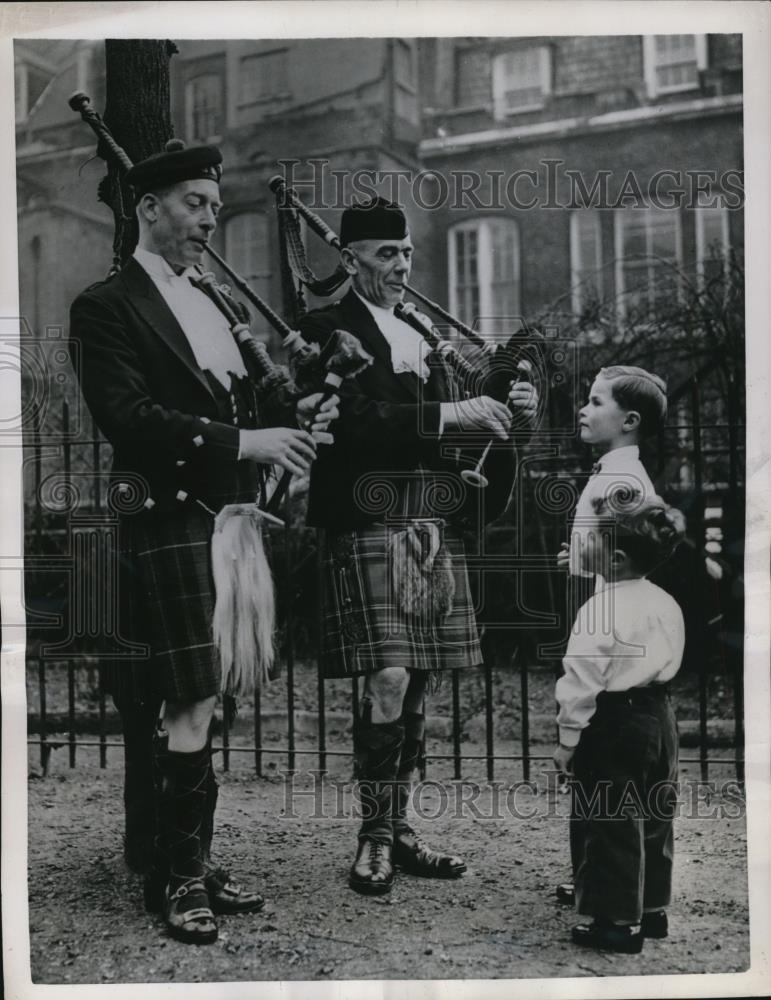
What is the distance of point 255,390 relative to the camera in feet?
11.8

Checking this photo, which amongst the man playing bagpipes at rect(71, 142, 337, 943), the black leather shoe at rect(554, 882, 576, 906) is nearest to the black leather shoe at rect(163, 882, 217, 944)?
the man playing bagpipes at rect(71, 142, 337, 943)

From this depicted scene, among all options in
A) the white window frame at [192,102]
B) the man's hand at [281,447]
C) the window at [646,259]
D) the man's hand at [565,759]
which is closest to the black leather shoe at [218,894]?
the man's hand at [565,759]

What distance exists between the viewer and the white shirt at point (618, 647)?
11.5ft

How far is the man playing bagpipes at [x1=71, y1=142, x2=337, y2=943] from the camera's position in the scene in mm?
3426

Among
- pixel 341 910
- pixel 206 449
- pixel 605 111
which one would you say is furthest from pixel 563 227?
pixel 341 910

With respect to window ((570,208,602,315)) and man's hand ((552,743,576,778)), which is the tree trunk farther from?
man's hand ((552,743,576,778))

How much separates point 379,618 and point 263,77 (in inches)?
80.2

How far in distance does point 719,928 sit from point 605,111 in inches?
118

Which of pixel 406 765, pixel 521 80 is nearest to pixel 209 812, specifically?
pixel 406 765

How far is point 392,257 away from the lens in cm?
363

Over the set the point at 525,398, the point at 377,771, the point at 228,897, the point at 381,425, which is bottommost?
the point at 228,897

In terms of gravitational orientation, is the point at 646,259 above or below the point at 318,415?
above

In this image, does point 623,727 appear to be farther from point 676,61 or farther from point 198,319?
point 676,61

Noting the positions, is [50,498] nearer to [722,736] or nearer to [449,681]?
[449,681]
